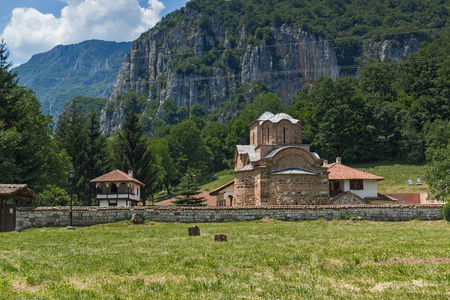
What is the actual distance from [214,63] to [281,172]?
13412cm

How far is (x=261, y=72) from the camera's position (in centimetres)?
14738

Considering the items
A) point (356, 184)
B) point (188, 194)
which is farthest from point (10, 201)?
point (356, 184)

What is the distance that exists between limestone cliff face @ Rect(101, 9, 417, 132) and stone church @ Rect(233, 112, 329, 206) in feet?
331

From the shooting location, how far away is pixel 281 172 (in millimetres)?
31922

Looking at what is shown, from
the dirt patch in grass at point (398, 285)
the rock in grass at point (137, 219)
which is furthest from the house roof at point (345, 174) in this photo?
the dirt patch in grass at point (398, 285)

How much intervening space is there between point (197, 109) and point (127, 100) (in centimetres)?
2988

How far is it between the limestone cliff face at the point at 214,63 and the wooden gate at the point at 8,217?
116 metres

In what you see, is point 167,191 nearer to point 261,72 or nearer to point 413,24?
point 261,72

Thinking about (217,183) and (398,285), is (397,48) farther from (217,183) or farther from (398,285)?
(398,285)

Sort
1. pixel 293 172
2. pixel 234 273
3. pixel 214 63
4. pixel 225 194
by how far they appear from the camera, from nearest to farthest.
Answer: pixel 234 273 < pixel 293 172 < pixel 225 194 < pixel 214 63

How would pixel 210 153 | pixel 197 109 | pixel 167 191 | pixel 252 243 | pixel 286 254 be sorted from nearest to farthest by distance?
pixel 286 254 → pixel 252 243 → pixel 167 191 → pixel 210 153 → pixel 197 109

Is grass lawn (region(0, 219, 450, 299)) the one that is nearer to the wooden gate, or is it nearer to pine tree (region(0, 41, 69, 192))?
the wooden gate

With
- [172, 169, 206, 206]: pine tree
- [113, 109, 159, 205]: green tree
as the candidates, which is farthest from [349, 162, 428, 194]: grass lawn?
[113, 109, 159, 205]: green tree


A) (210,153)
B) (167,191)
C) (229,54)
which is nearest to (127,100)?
(229,54)
